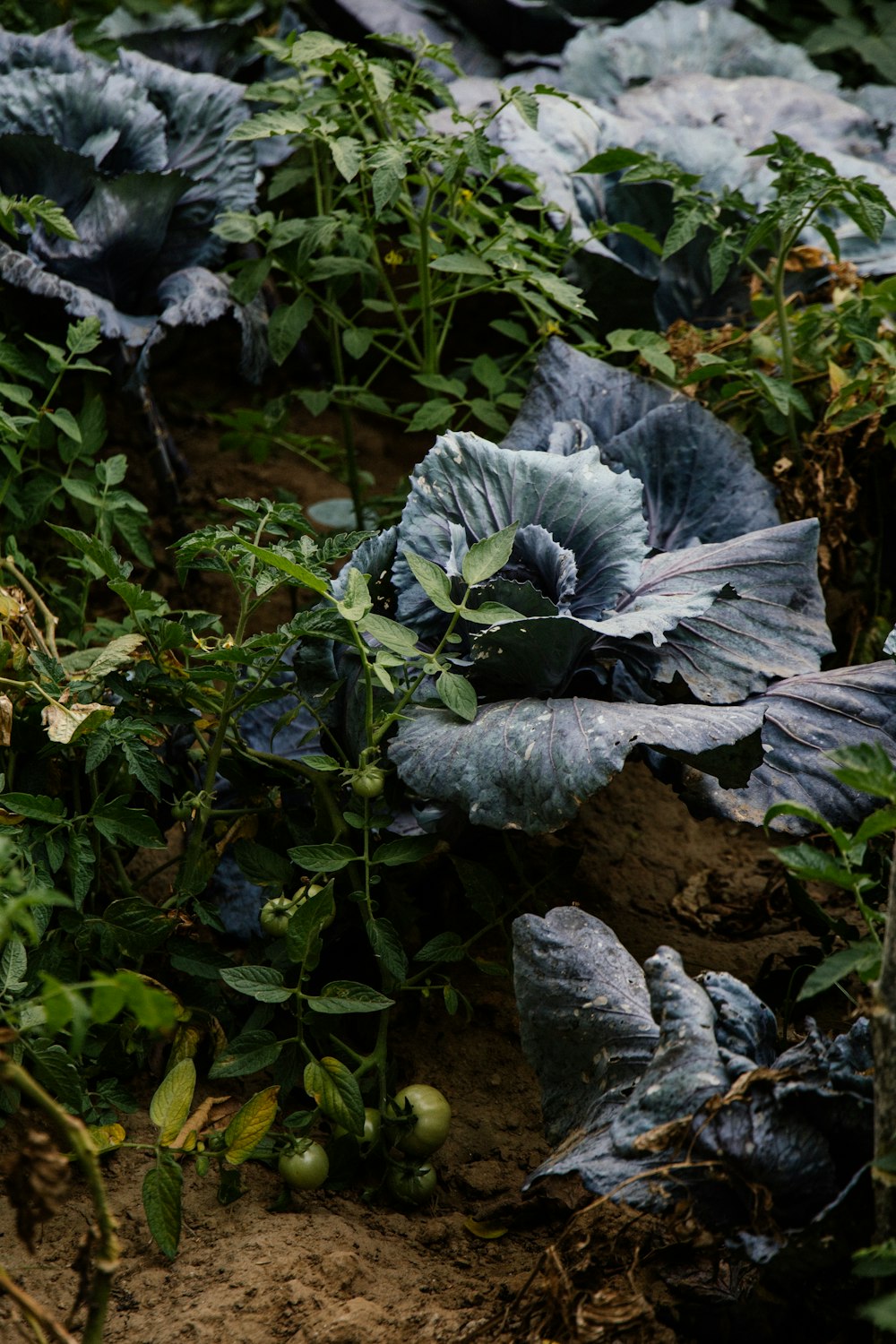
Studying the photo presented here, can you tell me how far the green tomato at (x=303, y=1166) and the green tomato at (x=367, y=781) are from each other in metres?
0.42

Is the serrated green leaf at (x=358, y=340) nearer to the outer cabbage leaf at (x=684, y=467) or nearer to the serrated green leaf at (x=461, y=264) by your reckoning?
the serrated green leaf at (x=461, y=264)

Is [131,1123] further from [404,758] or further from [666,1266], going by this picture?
[666,1266]

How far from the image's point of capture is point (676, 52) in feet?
10.1

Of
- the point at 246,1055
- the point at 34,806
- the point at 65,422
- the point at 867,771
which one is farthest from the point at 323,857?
the point at 65,422

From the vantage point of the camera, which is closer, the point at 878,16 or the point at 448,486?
the point at 448,486

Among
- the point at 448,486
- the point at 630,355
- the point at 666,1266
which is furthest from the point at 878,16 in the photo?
the point at 666,1266

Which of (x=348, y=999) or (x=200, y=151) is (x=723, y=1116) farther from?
(x=200, y=151)

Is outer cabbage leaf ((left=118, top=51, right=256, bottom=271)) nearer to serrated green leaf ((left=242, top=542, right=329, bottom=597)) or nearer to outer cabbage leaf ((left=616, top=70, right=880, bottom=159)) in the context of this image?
outer cabbage leaf ((left=616, top=70, right=880, bottom=159))

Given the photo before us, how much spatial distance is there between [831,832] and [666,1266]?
1.67 ft

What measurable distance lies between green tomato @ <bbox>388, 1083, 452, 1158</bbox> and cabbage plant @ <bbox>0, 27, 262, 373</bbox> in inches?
58.0

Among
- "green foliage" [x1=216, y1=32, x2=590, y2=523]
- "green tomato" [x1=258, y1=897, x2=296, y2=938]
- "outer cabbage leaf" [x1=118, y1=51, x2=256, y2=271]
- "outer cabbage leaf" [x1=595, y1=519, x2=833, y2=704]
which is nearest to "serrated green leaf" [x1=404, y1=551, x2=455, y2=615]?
"outer cabbage leaf" [x1=595, y1=519, x2=833, y2=704]

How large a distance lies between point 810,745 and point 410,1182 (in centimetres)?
76

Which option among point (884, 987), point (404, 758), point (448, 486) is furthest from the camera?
point (448, 486)

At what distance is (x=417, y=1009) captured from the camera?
5.60ft
